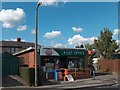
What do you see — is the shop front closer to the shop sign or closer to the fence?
the shop sign

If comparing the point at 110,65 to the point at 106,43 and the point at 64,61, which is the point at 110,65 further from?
the point at 64,61

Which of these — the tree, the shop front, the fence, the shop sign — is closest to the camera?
the shop front

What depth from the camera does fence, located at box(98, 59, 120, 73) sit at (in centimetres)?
4647

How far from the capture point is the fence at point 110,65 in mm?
46469

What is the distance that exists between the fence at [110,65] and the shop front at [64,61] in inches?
493

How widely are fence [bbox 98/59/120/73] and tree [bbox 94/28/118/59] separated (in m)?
3.88

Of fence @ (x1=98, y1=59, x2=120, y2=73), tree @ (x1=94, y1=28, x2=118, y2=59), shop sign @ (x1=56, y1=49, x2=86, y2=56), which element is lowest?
fence @ (x1=98, y1=59, x2=120, y2=73)

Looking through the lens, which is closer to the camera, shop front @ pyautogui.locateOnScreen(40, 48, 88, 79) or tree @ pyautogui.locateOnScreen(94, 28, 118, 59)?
shop front @ pyautogui.locateOnScreen(40, 48, 88, 79)

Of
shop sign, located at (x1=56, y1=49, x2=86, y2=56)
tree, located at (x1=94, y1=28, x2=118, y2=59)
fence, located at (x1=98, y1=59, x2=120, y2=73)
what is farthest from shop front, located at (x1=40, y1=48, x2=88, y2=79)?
tree, located at (x1=94, y1=28, x2=118, y2=59)

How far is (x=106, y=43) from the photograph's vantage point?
2137 inches

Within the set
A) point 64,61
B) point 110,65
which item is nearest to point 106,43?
point 110,65

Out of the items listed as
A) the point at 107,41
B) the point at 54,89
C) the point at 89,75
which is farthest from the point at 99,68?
the point at 54,89

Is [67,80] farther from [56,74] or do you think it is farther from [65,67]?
[65,67]

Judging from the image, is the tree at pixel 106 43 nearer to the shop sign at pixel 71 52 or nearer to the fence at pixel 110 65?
the fence at pixel 110 65
